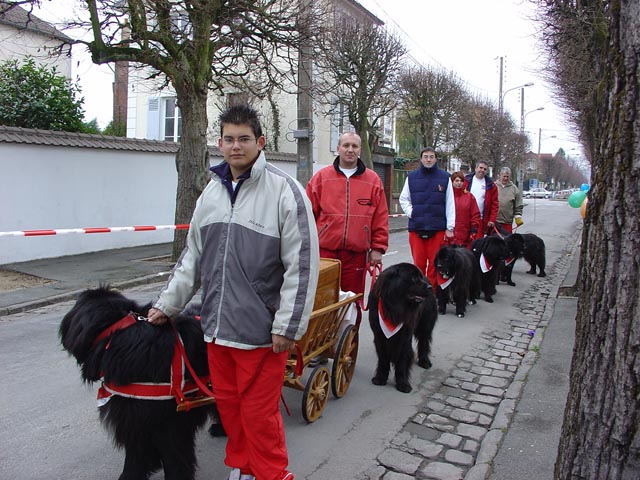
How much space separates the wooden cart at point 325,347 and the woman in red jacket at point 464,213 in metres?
4.18

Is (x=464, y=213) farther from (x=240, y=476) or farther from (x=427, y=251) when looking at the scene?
→ (x=240, y=476)

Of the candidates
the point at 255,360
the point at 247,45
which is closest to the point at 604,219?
the point at 255,360

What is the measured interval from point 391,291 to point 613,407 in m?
2.55

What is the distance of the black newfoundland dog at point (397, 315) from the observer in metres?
4.59

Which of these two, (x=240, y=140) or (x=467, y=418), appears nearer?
(x=240, y=140)

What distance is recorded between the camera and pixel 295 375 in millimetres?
3580

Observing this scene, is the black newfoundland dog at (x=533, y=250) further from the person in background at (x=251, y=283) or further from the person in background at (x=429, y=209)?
the person in background at (x=251, y=283)

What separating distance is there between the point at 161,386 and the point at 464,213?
651 centimetres

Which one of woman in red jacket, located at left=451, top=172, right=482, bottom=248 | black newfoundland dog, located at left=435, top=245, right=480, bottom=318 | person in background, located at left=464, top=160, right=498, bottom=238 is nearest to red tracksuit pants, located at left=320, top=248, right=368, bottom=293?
black newfoundland dog, located at left=435, top=245, right=480, bottom=318

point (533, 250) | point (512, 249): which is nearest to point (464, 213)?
point (512, 249)

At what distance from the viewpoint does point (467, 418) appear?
4301 millimetres

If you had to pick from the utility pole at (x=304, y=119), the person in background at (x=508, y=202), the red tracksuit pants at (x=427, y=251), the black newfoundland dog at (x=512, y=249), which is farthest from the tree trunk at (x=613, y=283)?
the utility pole at (x=304, y=119)

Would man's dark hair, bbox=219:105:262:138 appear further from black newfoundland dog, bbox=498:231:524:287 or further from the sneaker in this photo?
black newfoundland dog, bbox=498:231:524:287

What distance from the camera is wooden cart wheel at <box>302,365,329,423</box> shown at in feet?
12.9
